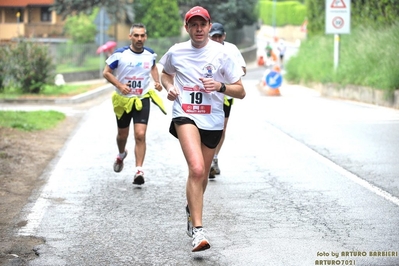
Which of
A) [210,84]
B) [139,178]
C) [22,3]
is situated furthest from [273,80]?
[22,3]

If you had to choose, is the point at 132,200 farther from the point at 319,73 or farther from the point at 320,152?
the point at 319,73

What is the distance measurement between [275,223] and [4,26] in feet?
191

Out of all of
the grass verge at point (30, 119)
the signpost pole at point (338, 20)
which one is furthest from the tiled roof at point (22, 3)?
the grass verge at point (30, 119)

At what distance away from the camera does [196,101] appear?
A: 7625mm

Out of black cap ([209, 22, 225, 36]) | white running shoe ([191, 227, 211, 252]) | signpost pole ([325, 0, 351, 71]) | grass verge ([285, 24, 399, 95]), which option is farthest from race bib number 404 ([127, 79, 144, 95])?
signpost pole ([325, 0, 351, 71])

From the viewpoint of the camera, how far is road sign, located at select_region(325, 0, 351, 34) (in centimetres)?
3209

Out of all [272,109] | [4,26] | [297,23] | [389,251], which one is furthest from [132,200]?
[297,23]

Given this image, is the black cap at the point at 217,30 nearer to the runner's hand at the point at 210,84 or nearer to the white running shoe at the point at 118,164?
the white running shoe at the point at 118,164

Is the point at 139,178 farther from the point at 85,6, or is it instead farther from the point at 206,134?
the point at 85,6

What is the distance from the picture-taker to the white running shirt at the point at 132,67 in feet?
37.4

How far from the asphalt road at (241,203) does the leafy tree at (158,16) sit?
47.3 metres

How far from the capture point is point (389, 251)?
7000 mm

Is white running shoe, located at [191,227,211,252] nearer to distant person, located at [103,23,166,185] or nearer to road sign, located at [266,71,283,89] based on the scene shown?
distant person, located at [103,23,166,185]

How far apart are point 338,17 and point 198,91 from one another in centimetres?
2538
